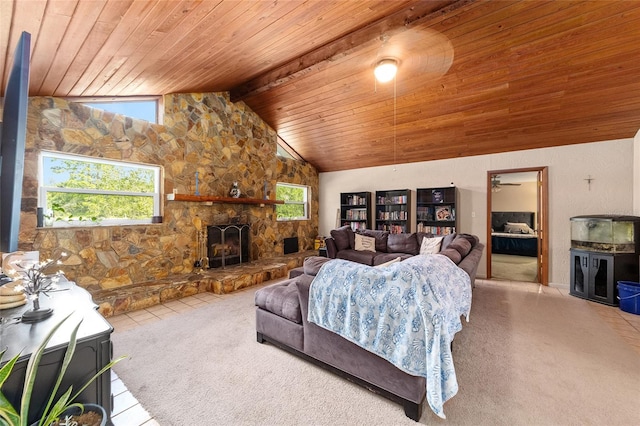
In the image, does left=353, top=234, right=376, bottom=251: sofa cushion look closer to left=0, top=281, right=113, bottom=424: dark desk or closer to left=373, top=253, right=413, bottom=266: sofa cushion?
left=373, top=253, right=413, bottom=266: sofa cushion

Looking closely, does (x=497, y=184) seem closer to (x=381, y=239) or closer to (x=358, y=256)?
(x=381, y=239)

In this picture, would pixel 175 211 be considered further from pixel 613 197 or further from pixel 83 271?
pixel 613 197

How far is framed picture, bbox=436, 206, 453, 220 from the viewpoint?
559 cm

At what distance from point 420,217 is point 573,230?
2487mm

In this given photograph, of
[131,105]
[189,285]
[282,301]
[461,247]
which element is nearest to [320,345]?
[282,301]

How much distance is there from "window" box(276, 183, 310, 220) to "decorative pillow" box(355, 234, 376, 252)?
206 cm

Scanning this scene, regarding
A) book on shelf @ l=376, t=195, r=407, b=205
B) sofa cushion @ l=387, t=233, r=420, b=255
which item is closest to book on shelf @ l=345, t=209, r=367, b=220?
book on shelf @ l=376, t=195, r=407, b=205

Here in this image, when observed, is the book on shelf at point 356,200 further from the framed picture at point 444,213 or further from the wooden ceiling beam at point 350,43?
the wooden ceiling beam at point 350,43

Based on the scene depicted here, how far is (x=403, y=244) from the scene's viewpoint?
525cm

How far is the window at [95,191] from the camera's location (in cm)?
331

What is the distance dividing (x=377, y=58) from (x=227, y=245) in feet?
13.2

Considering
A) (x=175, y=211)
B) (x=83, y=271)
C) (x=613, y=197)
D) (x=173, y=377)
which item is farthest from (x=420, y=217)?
(x=83, y=271)

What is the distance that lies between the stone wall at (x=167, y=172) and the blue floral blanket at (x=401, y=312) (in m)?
3.27

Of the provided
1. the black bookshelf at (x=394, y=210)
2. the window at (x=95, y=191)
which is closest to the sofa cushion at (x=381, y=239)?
the black bookshelf at (x=394, y=210)
